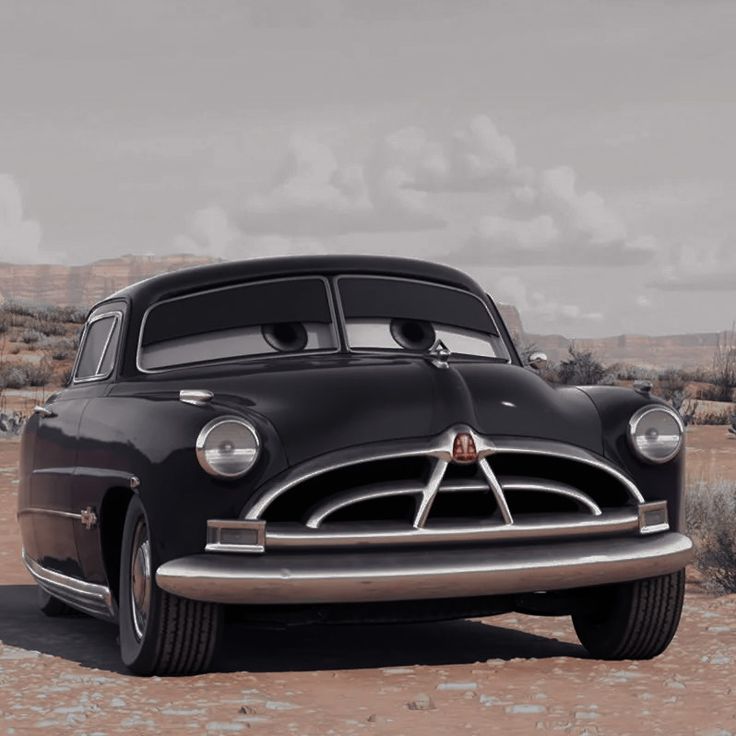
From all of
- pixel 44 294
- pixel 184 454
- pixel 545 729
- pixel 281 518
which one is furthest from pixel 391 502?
pixel 44 294

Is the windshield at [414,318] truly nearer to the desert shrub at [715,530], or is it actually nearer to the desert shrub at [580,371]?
the desert shrub at [715,530]

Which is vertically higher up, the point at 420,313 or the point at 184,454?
the point at 420,313

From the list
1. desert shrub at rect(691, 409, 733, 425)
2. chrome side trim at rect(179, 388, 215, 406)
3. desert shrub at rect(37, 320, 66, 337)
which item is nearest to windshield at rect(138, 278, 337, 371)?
chrome side trim at rect(179, 388, 215, 406)

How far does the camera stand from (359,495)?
6254 mm

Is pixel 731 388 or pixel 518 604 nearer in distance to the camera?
pixel 518 604

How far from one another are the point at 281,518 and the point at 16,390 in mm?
30330

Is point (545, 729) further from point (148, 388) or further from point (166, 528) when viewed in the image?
point (148, 388)

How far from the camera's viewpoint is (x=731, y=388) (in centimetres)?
3878

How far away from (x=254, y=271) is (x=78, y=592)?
1.79 metres

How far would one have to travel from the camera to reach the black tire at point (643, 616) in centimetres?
715

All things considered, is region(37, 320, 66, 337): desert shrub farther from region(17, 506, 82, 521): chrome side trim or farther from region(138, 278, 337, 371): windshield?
region(138, 278, 337, 371): windshield

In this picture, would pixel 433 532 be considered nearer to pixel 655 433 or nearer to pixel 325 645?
pixel 655 433

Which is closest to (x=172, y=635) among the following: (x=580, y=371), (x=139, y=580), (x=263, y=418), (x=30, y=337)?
(x=139, y=580)

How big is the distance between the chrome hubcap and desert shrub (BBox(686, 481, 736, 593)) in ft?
15.4
